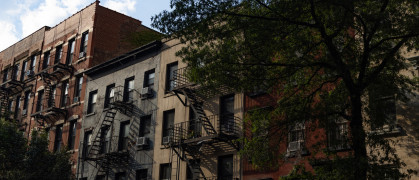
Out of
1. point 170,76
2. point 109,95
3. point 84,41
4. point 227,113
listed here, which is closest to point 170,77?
point 170,76

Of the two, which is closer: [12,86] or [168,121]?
[168,121]

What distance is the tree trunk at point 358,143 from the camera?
14352mm

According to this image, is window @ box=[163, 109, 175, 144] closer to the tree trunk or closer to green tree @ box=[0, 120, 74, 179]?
green tree @ box=[0, 120, 74, 179]

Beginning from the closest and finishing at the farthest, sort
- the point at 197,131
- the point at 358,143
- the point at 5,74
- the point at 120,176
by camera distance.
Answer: the point at 358,143, the point at 197,131, the point at 120,176, the point at 5,74

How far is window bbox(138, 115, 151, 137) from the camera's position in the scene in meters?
30.7

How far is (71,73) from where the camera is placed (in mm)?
38844

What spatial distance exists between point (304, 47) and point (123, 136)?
1751cm

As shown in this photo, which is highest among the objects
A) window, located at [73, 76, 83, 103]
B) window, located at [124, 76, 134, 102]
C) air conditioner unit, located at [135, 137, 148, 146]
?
window, located at [73, 76, 83, 103]

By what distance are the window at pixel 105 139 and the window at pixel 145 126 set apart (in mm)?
2827

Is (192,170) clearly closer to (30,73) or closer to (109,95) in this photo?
(109,95)

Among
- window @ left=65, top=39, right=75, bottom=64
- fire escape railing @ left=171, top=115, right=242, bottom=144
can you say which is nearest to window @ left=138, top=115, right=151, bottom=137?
fire escape railing @ left=171, top=115, right=242, bottom=144

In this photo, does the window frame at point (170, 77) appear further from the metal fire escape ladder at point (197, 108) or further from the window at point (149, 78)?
the metal fire escape ladder at point (197, 108)

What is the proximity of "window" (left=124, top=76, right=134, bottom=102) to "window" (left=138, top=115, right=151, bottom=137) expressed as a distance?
6.77ft

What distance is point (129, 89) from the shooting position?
33312mm
